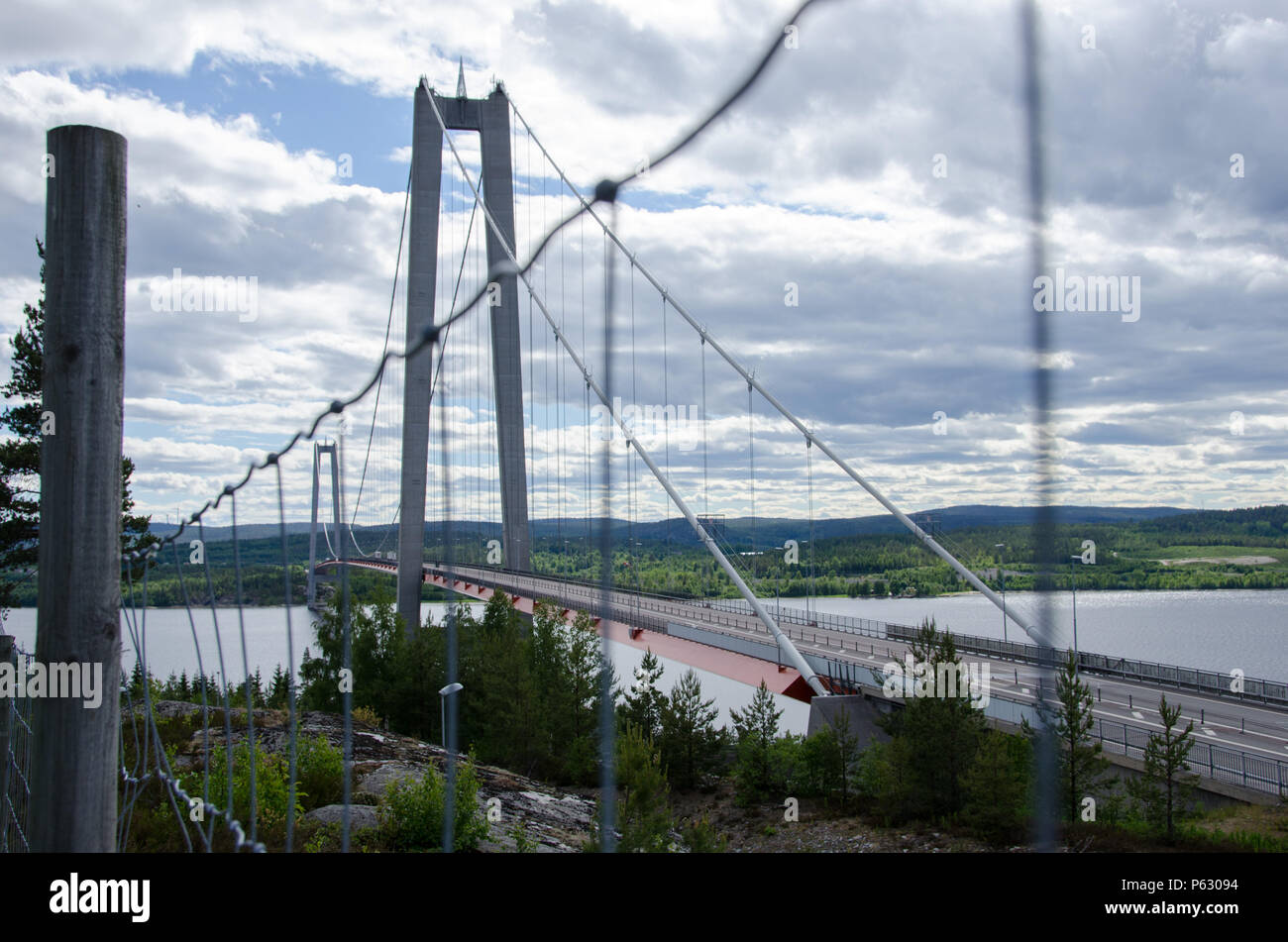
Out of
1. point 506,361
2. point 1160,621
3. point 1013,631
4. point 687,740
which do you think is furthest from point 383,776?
point 1160,621

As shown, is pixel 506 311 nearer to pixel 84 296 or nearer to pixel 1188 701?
pixel 1188 701

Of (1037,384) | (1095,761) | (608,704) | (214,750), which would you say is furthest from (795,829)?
(1037,384)

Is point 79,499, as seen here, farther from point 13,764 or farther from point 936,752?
point 936,752

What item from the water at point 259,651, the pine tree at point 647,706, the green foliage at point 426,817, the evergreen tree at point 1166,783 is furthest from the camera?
the water at point 259,651

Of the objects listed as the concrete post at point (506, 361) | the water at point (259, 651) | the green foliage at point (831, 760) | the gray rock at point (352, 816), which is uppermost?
the concrete post at point (506, 361)

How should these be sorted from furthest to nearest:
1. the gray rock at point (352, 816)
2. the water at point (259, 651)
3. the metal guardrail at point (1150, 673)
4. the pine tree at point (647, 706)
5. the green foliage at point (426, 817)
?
the water at point (259, 651) < the metal guardrail at point (1150, 673) < the pine tree at point (647, 706) < the gray rock at point (352, 816) < the green foliage at point (426, 817)

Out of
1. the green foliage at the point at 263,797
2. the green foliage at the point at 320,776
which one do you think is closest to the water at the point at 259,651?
the green foliage at the point at 320,776

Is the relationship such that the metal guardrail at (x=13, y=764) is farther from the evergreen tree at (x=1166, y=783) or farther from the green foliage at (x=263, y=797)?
the evergreen tree at (x=1166, y=783)
